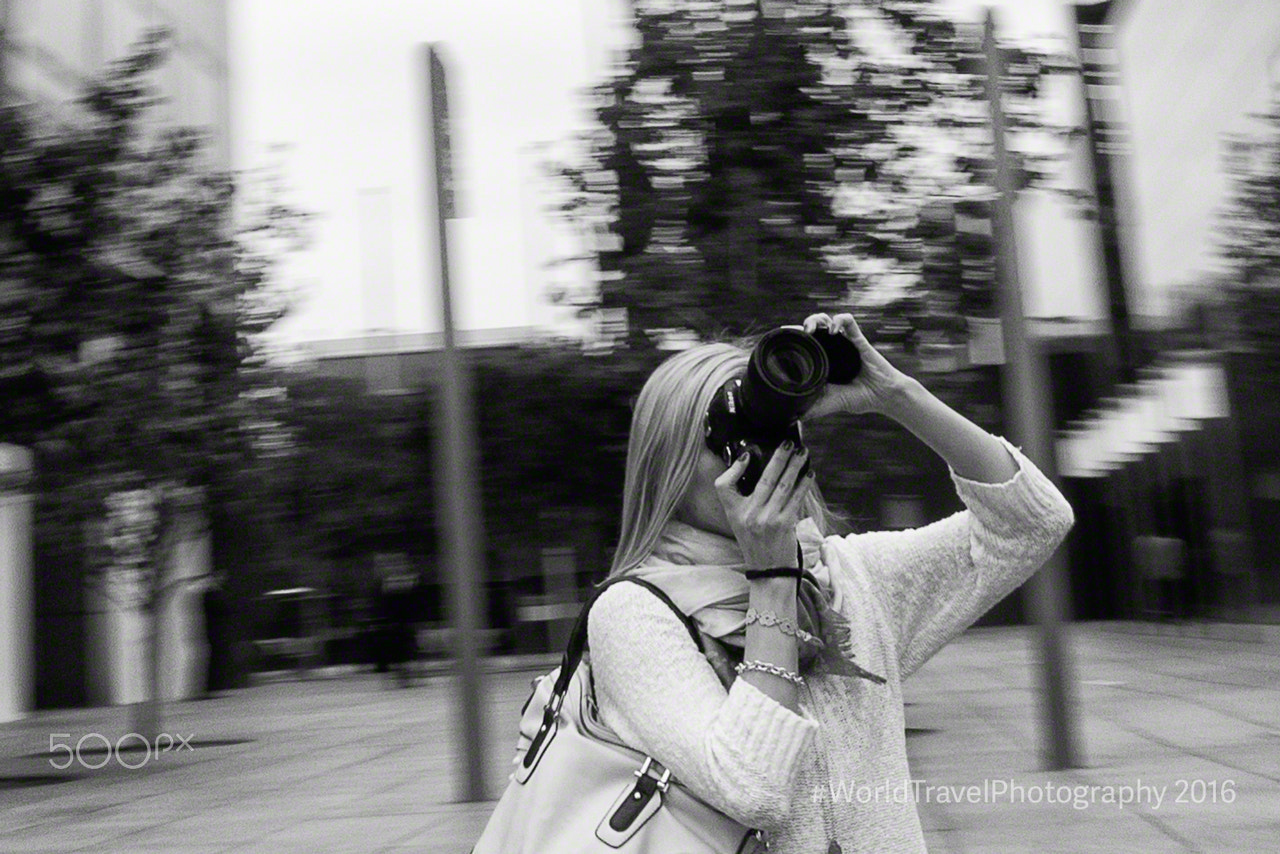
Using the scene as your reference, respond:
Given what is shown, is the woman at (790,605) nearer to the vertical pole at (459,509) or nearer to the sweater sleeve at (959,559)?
the sweater sleeve at (959,559)

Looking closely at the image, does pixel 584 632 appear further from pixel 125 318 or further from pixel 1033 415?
pixel 125 318

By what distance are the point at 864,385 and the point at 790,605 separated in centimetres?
39

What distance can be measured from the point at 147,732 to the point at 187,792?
319cm

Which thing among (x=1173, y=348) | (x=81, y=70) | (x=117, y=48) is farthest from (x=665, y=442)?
(x=117, y=48)

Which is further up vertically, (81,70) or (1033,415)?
(81,70)

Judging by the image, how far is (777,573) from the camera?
5.54ft

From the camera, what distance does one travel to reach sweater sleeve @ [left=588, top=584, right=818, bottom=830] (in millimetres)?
1594

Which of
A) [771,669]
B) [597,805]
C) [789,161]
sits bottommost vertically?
[597,805]

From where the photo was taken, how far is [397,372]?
588 inches

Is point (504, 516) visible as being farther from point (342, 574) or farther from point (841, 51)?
point (342, 574)

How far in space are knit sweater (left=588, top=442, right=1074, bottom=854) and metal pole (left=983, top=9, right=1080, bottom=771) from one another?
13.2 feet

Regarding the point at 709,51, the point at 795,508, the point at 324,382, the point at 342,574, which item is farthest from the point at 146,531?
the point at 795,508

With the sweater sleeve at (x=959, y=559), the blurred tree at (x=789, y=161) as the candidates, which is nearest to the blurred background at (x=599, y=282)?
the blurred tree at (x=789, y=161)

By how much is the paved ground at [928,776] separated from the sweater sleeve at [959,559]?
2719mm
